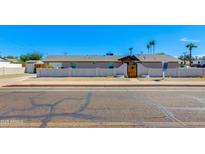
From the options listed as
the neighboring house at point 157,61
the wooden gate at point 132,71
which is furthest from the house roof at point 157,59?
the wooden gate at point 132,71

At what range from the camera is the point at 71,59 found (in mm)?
40000

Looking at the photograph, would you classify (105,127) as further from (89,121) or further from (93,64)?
(93,64)

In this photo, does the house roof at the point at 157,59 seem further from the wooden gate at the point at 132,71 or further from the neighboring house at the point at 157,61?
the wooden gate at the point at 132,71

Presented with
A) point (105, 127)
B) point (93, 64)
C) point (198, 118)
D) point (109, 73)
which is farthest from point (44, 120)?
point (93, 64)

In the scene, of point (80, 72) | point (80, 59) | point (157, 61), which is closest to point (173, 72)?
point (157, 61)

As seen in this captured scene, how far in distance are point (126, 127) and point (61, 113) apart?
8.20ft

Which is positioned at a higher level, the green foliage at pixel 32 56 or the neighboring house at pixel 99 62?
the green foliage at pixel 32 56

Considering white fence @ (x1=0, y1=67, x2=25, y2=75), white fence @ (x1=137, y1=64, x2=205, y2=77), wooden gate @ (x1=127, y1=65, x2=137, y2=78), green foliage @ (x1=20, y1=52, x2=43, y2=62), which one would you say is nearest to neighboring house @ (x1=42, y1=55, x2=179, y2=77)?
white fence @ (x1=0, y1=67, x2=25, y2=75)

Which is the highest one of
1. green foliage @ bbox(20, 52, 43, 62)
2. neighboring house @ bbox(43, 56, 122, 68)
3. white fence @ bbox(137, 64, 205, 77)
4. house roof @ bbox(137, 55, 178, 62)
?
green foliage @ bbox(20, 52, 43, 62)

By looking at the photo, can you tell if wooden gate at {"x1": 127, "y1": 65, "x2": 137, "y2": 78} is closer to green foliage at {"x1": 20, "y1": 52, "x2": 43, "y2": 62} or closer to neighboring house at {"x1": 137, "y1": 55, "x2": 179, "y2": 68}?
neighboring house at {"x1": 137, "y1": 55, "x2": 179, "y2": 68}

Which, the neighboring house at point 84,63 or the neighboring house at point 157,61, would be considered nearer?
the neighboring house at point 157,61

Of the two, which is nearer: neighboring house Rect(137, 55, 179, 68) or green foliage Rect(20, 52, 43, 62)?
neighboring house Rect(137, 55, 179, 68)

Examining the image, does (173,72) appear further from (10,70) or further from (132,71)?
(10,70)

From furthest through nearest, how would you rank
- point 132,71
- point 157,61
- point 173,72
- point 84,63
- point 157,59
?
point 84,63 < point 157,59 < point 157,61 < point 132,71 < point 173,72
